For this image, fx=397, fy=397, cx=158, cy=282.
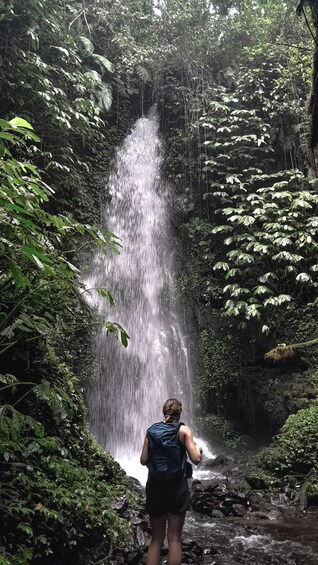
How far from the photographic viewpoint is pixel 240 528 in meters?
4.80

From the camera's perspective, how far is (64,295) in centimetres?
355

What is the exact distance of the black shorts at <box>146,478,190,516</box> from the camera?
293cm

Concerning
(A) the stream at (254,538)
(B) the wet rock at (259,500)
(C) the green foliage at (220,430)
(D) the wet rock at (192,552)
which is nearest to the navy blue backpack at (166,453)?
(A) the stream at (254,538)

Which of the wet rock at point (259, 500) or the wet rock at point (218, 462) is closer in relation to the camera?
the wet rock at point (259, 500)

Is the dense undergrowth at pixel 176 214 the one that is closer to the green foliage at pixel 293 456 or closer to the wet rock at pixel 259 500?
the green foliage at pixel 293 456

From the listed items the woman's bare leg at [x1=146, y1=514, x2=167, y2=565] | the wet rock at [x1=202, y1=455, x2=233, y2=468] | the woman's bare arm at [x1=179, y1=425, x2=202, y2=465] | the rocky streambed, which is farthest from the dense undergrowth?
the wet rock at [x1=202, y1=455, x2=233, y2=468]

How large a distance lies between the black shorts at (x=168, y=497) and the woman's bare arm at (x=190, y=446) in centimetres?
23

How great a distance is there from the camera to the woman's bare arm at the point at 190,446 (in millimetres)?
2895

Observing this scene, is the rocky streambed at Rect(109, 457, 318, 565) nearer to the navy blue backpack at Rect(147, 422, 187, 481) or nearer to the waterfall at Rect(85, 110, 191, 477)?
the navy blue backpack at Rect(147, 422, 187, 481)

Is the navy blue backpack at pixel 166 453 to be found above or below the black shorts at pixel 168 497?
above

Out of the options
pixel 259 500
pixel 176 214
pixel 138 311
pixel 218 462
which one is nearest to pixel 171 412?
pixel 259 500

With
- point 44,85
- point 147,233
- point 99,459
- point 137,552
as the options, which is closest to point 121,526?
point 137,552

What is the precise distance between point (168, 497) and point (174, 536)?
33 centimetres

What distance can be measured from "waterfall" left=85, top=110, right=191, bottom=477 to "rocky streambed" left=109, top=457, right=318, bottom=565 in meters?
2.15
